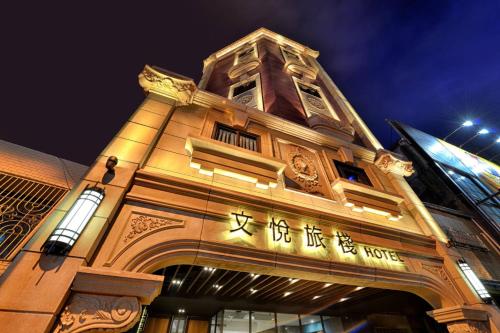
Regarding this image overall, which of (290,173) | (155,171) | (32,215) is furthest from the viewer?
(290,173)

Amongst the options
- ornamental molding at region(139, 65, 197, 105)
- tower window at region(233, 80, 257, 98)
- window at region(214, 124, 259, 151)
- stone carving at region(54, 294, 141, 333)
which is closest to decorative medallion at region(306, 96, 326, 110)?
tower window at region(233, 80, 257, 98)

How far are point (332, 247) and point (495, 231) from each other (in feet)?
37.5

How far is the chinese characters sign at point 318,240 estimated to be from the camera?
461cm

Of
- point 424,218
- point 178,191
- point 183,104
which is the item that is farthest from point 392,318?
point 183,104

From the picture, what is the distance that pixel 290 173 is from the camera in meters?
6.80

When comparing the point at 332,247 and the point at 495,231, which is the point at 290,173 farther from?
the point at 495,231

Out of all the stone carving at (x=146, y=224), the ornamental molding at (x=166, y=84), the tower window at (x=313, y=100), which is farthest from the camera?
the tower window at (x=313, y=100)

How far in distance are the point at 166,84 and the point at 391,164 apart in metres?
9.32

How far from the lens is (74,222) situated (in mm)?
3102

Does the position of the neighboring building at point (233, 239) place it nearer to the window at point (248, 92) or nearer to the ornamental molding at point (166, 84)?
the ornamental molding at point (166, 84)

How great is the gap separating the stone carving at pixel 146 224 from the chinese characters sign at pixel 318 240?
1.17m

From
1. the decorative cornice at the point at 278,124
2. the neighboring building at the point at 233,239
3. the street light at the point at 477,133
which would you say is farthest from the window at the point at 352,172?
the street light at the point at 477,133

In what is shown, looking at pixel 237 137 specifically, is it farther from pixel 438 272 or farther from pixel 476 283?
pixel 476 283

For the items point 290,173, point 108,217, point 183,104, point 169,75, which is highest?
point 169,75
